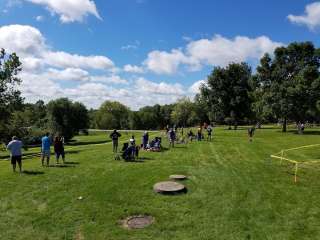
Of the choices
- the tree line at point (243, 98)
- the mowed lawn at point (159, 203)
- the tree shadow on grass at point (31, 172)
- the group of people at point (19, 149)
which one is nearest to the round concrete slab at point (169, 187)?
the mowed lawn at point (159, 203)

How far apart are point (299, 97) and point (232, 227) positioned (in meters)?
51.9

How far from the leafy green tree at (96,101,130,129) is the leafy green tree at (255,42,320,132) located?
8590cm

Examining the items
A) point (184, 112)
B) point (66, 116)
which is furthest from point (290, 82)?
point (184, 112)

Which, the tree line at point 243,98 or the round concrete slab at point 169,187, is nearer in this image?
the round concrete slab at point 169,187

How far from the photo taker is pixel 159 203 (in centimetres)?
1420

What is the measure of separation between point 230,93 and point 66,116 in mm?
33906

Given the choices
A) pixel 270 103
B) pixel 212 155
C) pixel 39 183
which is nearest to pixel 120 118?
pixel 270 103

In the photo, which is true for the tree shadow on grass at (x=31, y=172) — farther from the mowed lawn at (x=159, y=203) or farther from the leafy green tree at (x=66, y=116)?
the leafy green tree at (x=66, y=116)

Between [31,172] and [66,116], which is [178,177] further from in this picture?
[66,116]

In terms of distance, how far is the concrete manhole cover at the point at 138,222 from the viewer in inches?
474

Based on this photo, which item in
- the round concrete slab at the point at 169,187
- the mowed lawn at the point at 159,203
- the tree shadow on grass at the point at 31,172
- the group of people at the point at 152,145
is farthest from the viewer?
the group of people at the point at 152,145

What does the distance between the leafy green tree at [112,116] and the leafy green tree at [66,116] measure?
212 feet

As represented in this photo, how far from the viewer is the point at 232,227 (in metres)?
11.7

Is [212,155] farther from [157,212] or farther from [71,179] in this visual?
[157,212]
